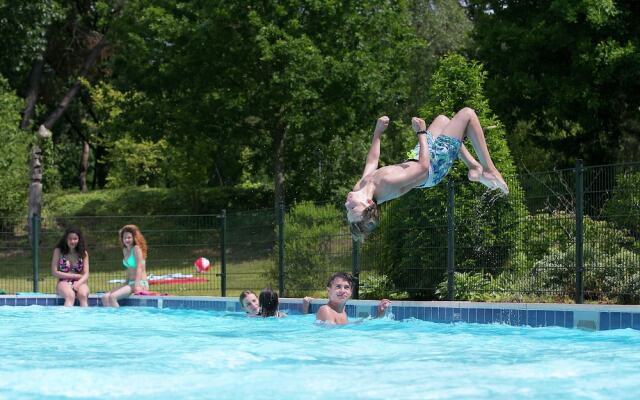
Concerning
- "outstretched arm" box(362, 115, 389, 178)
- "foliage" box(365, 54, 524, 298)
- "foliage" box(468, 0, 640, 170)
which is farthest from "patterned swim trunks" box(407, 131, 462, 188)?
"foliage" box(468, 0, 640, 170)

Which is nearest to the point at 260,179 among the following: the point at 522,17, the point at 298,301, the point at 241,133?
the point at 241,133

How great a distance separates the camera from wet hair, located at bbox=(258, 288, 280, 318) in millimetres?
12266

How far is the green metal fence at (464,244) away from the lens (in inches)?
467

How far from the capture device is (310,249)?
1541 centimetres

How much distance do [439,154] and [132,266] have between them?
7505 mm

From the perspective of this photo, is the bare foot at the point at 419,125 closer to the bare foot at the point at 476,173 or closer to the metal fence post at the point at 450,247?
the bare foot at the point at 476,173

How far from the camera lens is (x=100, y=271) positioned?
19.9 metres

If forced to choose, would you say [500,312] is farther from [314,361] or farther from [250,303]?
[314,361]

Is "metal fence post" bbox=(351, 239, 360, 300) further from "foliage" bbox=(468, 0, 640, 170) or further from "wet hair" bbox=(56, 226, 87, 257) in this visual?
"foliage" bbox=(468, 0, 640, 170)

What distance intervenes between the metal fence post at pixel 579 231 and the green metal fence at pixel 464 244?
0.5 inches

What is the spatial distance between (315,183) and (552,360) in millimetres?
22354

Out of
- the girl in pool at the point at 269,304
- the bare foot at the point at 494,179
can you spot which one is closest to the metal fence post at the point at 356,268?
the girl in pool at the point at 269,304

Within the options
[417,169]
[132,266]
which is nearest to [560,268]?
[417,169]

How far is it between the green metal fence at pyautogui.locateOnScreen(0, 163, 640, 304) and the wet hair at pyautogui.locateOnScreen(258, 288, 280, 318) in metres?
2.07
